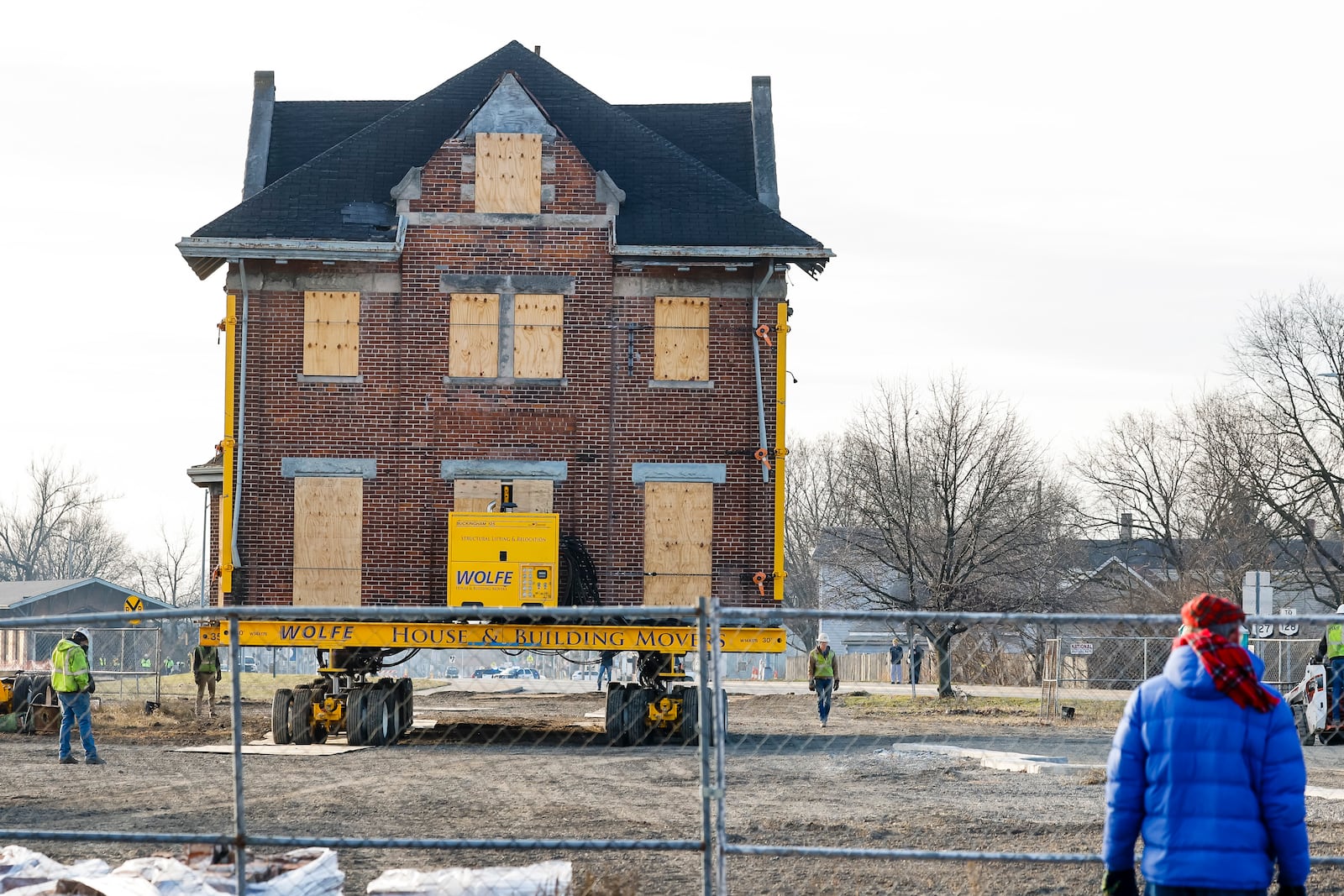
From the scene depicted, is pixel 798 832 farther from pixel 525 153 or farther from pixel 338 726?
pixel 525 153

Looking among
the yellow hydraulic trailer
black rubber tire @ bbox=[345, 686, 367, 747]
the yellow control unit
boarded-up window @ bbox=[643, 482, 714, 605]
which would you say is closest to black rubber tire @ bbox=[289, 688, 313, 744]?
the yellow hydraulic trailer

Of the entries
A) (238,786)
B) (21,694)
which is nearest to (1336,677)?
(238,786)

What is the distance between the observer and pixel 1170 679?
5590 mm

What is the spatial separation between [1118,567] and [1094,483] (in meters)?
3.99

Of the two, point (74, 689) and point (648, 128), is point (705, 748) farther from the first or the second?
point (648, 128)

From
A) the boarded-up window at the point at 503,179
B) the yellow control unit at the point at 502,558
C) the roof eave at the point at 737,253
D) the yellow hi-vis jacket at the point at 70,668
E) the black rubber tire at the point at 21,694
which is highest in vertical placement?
the boarded-up window at the point at 503,179

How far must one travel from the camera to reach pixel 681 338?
74.6 feet

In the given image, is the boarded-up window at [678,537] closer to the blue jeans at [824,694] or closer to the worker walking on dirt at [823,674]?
the worker walking on dirt at [823,674]

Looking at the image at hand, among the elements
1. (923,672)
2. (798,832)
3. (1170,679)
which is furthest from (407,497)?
(923,672)

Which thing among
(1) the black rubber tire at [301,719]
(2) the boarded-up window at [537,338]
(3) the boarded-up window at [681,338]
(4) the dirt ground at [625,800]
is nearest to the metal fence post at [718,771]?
(4) the dirt ground at [625,800]

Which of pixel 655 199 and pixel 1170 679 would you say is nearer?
pixel 1170 679

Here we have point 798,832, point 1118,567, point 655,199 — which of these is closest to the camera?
point 798,832

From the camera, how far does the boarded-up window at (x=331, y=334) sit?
74.0 ft

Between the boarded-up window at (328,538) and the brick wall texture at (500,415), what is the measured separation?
0.52ft
